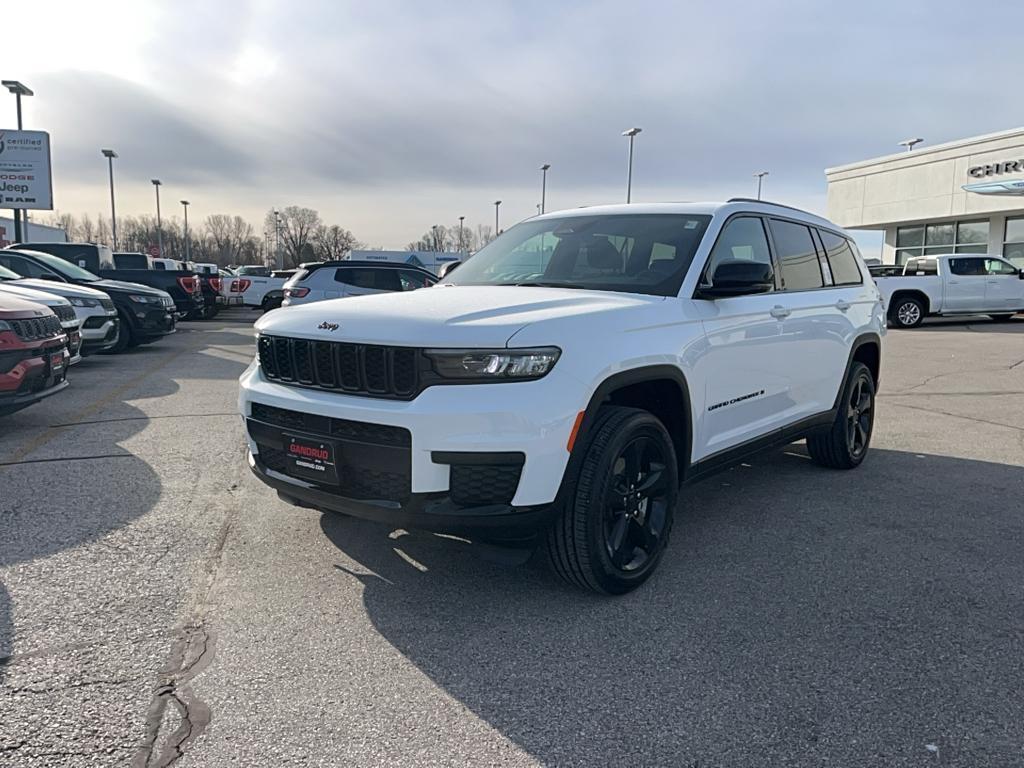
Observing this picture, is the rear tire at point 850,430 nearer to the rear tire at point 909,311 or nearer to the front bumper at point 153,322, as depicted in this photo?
the front bumper at point 153,322

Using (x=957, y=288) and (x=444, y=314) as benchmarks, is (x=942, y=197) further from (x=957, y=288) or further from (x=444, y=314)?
(x=444, y=314)

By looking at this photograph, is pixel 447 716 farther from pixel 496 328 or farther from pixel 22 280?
pixel 22 280

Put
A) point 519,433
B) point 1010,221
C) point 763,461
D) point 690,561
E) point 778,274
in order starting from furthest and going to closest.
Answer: point 1010,221 → point 763,461 → point 778,274 → point 690,561 → point 519,433

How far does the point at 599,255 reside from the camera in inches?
169

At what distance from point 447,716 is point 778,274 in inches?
134

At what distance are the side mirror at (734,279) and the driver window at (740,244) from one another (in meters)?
0.10

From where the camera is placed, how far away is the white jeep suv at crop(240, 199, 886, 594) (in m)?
2.99

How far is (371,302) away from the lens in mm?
3686

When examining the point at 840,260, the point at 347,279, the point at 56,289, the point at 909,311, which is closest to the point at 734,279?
the point at 840,260

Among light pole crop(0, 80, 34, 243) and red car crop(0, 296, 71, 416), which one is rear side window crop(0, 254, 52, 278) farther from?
light pole crop(0, 80, 34, 243)

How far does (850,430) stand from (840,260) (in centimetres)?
128

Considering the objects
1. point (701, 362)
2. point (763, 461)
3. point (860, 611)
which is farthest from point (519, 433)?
point (763, 461)

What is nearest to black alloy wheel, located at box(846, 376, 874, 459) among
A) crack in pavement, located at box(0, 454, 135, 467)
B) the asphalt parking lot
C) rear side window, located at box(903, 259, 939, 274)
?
the asphalt parking lot

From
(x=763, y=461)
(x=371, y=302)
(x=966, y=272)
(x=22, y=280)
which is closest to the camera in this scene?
(x=371, y=302)
